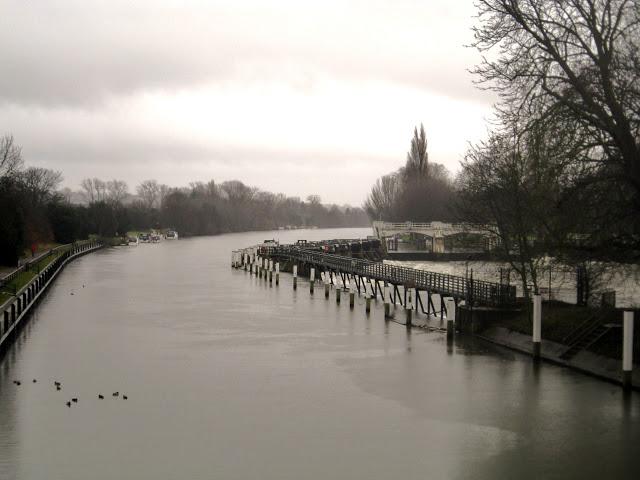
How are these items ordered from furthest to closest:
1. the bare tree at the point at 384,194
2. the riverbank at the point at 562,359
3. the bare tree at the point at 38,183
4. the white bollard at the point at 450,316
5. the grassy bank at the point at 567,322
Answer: the bare tree at the point at 384,194 → the bare tree at the point at 38,183 → the white bollard at the point at 450,316 → the grassy bank at the point at 567,322 → the riverbank at the point at 562,359

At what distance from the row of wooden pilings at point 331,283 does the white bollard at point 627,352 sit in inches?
369

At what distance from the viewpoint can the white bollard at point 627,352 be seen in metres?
19.9

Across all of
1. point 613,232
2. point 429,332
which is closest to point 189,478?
point 613,232

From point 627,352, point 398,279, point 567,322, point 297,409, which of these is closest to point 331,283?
point 398,279

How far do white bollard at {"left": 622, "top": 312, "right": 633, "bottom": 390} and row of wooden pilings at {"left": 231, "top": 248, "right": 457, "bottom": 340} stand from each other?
9.38m

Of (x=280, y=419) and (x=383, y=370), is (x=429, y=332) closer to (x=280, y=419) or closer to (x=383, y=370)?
(x=383, y=370)

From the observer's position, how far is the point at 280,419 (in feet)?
63.6

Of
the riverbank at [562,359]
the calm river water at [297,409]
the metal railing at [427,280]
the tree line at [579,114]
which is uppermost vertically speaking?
the tree line at [579,114]

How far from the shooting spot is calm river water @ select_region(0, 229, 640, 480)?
16.1m

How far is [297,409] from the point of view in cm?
2033

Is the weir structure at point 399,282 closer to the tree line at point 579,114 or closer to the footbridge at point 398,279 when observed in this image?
the footbridge at point 398,279

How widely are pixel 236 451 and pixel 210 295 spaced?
33.9m

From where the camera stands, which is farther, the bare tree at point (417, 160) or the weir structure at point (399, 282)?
the bare tree at point (417, 160)

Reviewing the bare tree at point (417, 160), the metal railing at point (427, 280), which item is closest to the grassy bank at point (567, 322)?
the metal railing at point (427, 280)
